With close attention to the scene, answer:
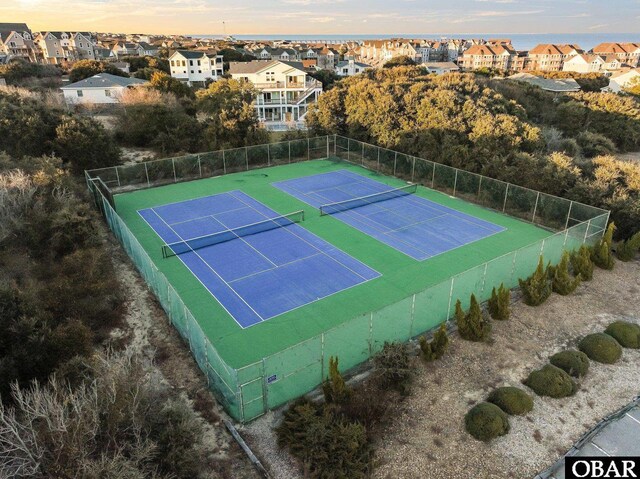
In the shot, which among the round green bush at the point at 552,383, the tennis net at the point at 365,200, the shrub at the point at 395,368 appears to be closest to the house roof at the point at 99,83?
the tennis net at the point at 365,200

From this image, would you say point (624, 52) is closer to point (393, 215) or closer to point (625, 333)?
point (393, 215)

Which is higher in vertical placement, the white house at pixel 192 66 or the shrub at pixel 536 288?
the white house at pixel 192 66

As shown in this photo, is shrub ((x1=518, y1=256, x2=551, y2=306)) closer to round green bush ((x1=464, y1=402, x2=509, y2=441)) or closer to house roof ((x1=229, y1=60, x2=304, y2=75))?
round green bush ((x1=464, y1=402, x2=509, y2=441))

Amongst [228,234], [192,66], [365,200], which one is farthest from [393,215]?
[192,66]

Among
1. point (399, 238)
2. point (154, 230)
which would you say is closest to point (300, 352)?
point (399, 238)

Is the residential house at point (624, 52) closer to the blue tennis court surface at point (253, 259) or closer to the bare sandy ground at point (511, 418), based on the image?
the blue tennis court surface at point (253, 259)

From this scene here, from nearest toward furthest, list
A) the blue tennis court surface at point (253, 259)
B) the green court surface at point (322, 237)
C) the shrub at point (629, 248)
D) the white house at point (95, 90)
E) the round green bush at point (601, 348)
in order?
the round green bush at point (601, 348), the green court surface at point (322, 237), the blue tennis court surface at point (253, 259), the shrub at point (629, 248), the white house at point (95, 90)

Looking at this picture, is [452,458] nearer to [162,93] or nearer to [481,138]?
[481,138]
